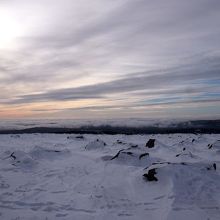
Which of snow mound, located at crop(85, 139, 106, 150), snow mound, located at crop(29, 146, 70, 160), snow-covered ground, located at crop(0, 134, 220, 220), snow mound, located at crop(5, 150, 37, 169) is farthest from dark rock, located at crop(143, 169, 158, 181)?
snow mound, located at crop(85, 139, 106, 150)

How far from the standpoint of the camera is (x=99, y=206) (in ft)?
40.4

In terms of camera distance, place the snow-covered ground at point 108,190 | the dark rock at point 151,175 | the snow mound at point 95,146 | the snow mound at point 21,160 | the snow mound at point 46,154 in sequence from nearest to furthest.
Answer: the snow-covered ground at point 108,190 → the dark rock at point 151,175 → the snow mound at point 21,160 → the snow mound at point 46,154 → the snow mound at point 95,146

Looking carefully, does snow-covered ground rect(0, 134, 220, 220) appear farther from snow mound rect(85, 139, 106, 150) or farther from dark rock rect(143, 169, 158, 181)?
snow mound rect(85, 139, 106, 150)

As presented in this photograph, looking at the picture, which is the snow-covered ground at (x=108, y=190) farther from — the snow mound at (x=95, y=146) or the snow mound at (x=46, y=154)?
the snow mound at (x=95, y=146)

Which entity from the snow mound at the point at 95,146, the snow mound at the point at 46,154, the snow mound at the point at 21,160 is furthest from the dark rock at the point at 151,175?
the snow mound at the point at 95,146

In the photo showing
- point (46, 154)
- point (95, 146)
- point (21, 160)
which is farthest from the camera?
point (95, 146)

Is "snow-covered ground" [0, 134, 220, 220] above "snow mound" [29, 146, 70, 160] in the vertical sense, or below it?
below

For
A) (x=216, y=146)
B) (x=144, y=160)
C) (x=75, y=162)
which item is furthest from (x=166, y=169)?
(x=216, y=146)

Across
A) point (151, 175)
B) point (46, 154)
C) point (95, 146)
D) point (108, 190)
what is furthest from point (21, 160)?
point (95, 146)

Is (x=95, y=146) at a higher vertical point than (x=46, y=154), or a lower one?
higher

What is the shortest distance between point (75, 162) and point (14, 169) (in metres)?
4.30

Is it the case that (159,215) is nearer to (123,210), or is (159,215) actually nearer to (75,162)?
(123,210)

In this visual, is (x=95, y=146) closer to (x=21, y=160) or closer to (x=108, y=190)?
(x=21, y=160)

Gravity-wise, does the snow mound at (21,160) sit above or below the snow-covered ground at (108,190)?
above
